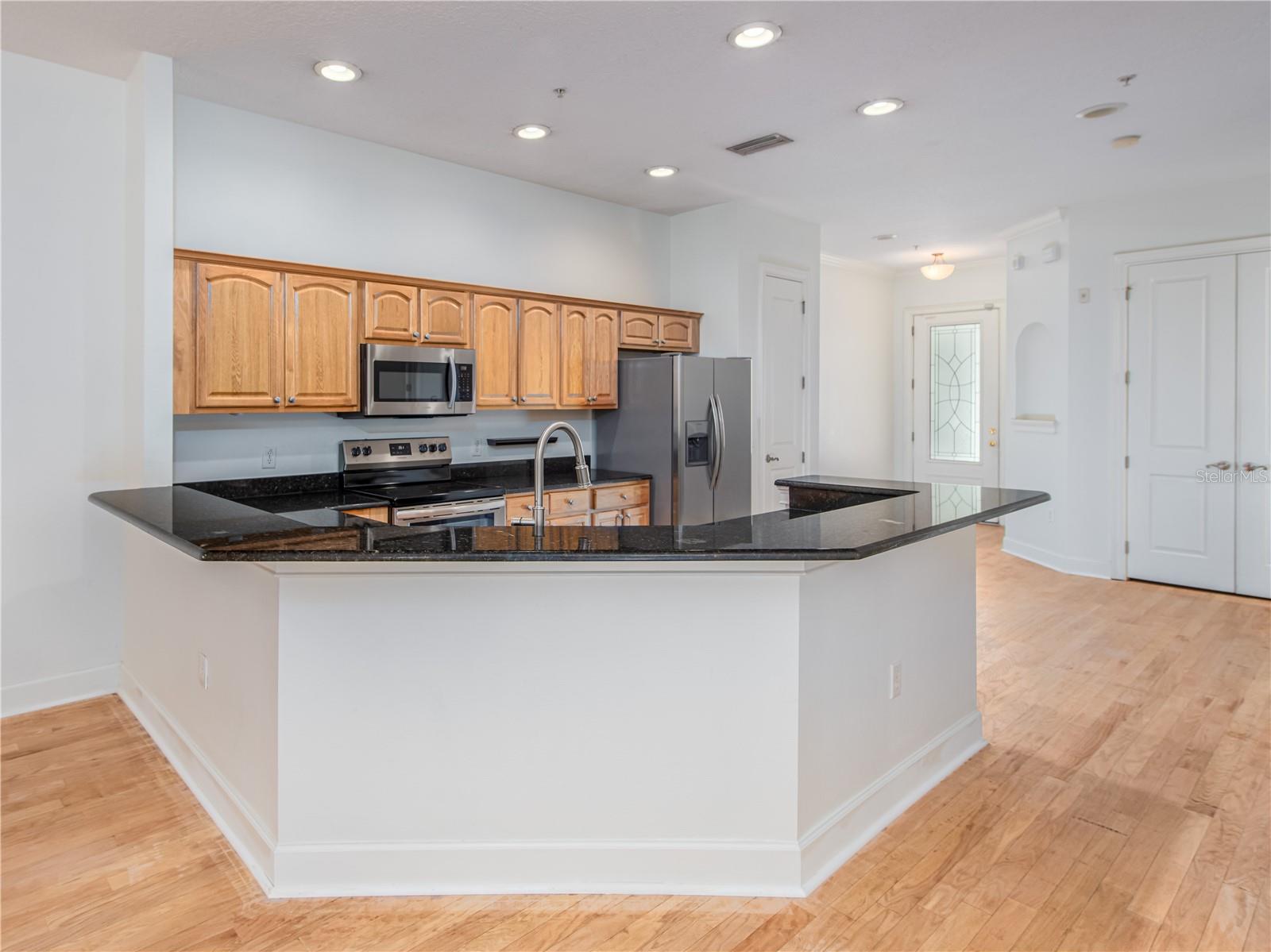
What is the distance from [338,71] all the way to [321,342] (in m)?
1.20

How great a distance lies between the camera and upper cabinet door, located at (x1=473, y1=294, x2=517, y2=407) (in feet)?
14.5

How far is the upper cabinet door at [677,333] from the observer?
17.9ft

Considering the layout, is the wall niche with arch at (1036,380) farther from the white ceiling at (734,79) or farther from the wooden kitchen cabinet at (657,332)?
the wooden kitchen cabinet at (657,332)

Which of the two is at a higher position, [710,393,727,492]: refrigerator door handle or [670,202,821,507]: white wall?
[670,202,821,507]: white wall

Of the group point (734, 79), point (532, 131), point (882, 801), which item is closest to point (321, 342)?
point (532, 131)

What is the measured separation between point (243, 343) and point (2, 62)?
4.60ft

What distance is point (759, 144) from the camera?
166 inches

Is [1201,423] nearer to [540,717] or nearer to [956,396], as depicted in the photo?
[956,396]

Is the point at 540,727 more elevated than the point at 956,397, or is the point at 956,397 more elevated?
the point at 956,397

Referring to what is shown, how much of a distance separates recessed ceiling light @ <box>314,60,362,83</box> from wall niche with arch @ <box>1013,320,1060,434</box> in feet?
17.5

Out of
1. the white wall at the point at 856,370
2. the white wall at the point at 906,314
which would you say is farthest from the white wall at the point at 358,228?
the white wall at the point at 906,314

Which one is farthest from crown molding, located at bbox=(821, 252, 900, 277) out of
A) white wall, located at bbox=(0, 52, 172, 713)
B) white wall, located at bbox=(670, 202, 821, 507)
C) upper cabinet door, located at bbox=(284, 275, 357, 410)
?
white wall, located at bbox=(0, 52, 172, 713)

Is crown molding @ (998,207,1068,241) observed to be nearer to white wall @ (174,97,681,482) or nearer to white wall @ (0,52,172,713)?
white wall @ (174,97,681,482)

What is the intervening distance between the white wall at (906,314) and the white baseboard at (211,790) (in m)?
7.46
